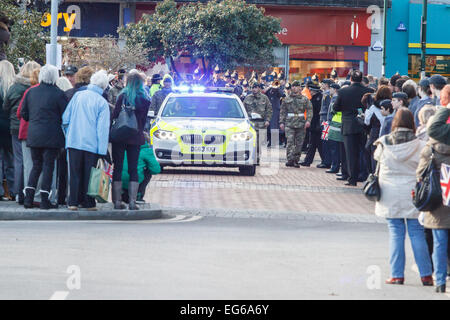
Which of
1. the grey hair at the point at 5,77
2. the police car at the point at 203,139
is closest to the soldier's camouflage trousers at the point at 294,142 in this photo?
the police car at the point at 203,139

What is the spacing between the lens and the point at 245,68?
139ft

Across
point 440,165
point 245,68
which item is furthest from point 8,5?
point 245,68

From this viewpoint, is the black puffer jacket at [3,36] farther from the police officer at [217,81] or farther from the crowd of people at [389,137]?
the police officer at [217,81]

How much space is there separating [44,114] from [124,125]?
1013mm

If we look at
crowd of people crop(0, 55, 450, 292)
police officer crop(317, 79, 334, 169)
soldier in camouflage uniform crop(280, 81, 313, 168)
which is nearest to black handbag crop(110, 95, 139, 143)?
crowd of people crop(0, 55, 450, 292)

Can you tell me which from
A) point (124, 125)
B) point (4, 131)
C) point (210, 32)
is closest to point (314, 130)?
point (4, 131)

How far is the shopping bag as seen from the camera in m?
13.2

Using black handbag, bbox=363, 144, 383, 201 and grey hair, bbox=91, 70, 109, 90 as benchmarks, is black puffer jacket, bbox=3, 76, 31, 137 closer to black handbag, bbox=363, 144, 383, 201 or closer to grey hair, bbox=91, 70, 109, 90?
grey hair, bbox=91, 70, 109, 90

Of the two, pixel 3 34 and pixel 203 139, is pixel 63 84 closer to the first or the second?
pixel 3 34

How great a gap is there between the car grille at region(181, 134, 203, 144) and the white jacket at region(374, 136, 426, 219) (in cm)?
1037

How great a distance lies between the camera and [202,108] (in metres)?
20.6

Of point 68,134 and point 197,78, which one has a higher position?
point 197,78

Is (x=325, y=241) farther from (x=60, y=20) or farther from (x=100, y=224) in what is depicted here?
(x=60, y=20)
